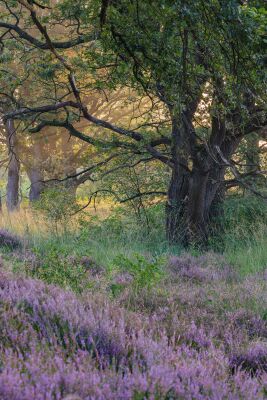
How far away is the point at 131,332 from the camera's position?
3.77 metres

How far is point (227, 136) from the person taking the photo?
11.4m

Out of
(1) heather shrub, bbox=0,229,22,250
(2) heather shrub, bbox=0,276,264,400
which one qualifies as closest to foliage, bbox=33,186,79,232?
(1) heather shrub, bbox=0,229,22,250

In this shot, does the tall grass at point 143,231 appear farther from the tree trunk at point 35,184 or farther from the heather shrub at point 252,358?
the tree trunk at point 35,184

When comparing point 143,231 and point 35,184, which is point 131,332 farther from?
point 35,184

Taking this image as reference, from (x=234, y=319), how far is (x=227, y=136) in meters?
7.12

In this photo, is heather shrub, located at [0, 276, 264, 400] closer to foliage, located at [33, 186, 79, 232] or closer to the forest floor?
the forest floor

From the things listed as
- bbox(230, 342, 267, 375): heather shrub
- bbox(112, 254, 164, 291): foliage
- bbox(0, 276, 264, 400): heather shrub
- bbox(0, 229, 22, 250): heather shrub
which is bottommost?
bbox(230, 342, 267, 375): heather shrub

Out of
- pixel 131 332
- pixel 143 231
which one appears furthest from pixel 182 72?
pixel 143 231

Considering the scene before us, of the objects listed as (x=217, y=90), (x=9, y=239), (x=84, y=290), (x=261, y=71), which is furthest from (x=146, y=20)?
(x=9, y=239)

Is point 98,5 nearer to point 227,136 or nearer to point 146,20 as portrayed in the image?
point 146,20

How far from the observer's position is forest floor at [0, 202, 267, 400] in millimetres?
2537

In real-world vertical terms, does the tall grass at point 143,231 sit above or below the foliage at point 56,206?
below

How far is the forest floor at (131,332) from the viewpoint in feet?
8.32

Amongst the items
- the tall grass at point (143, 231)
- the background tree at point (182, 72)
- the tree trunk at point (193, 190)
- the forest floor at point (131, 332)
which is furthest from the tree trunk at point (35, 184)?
the forest floor at point (131, 332)
